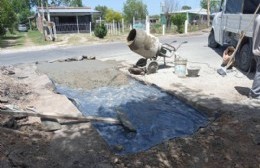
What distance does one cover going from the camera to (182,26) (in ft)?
92.0

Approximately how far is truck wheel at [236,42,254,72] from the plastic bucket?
200 cm

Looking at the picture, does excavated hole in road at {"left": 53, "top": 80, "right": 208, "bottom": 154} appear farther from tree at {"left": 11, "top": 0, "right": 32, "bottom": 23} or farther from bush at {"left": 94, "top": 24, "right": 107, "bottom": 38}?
tree at {"left": 11, "top": 0, "right": 32, "bottom": 23}

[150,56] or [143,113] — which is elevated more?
[150,56]

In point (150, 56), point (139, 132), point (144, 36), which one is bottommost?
point (139, 132)

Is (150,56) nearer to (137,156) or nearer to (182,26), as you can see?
(137,156)

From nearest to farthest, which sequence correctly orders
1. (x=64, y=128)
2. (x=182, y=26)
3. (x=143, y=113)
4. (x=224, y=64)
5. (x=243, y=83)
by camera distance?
1. (x=64, y=128)
2. (x=143, y=113)
3. (x=243, y=83)
4. (x=224, y=64)
5. (x=182, y=26)

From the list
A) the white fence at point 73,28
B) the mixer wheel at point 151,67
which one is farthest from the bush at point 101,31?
the mixer wheel at point 151,67

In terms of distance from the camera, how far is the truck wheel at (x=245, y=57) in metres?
9.16

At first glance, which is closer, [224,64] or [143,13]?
[224,64]

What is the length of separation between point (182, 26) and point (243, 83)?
20.6 meters

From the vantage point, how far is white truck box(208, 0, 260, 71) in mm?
9125

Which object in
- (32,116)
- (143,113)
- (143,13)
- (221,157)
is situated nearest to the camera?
(221,157)

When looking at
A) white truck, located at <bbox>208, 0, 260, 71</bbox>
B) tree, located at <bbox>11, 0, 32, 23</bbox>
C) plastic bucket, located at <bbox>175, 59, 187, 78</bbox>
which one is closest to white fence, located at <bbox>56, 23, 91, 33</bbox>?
white truck, located at <bbox>208, 0, 260, 71</bbox>

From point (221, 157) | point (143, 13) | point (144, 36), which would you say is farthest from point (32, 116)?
point (143, 13)
